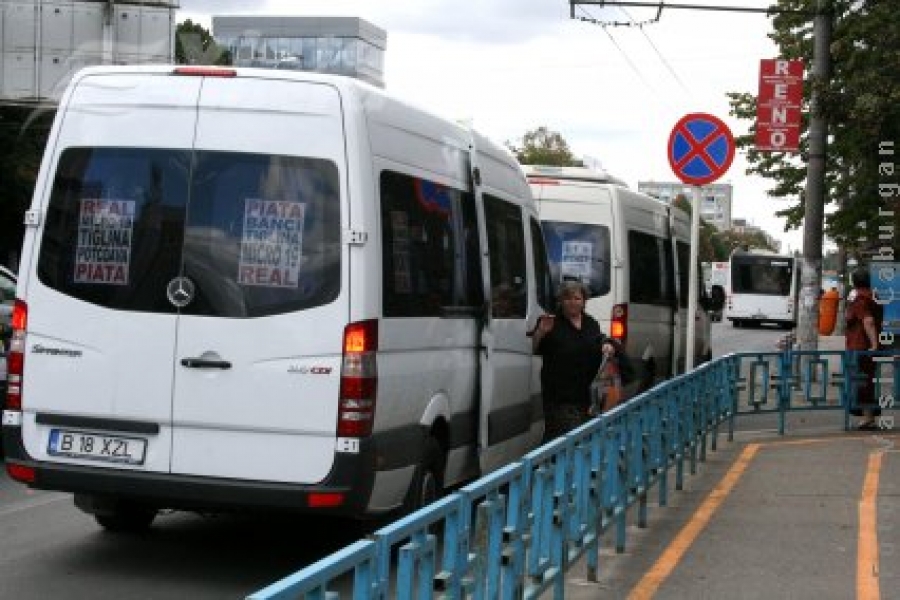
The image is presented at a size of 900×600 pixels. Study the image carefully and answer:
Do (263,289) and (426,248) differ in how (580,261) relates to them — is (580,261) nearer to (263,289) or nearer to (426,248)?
(426,248)

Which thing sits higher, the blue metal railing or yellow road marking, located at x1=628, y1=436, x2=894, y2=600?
the blue metal railing

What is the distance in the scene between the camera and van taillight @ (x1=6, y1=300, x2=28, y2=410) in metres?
7.48

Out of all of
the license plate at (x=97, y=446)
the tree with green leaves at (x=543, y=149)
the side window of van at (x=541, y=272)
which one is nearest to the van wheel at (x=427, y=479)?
the license plate at (x=97, y=446)

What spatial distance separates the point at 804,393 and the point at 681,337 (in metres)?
2.78

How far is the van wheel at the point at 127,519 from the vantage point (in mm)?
8664

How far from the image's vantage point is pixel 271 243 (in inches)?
285

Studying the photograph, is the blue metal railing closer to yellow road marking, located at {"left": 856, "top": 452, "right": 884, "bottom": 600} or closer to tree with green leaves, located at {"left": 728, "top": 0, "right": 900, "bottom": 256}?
yellow road marking, located at {"left": 856, "top": 452, "right": 884, "bottom": 600}

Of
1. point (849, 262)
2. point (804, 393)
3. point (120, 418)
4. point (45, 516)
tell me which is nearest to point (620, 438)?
point (120, 418)

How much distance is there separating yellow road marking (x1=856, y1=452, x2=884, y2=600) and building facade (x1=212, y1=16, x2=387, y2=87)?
275 ft

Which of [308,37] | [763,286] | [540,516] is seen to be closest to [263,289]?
[540,516]

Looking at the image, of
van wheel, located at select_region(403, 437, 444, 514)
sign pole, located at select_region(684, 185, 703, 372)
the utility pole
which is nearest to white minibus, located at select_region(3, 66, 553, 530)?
van wheel, located at select_region(403, 437, 444, 514)

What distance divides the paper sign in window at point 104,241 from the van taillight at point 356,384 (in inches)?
47.9

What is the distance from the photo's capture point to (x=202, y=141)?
735 cm

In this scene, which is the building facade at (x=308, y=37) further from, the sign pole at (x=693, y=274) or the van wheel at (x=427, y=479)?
the van wheel at (x=427, y=479)
